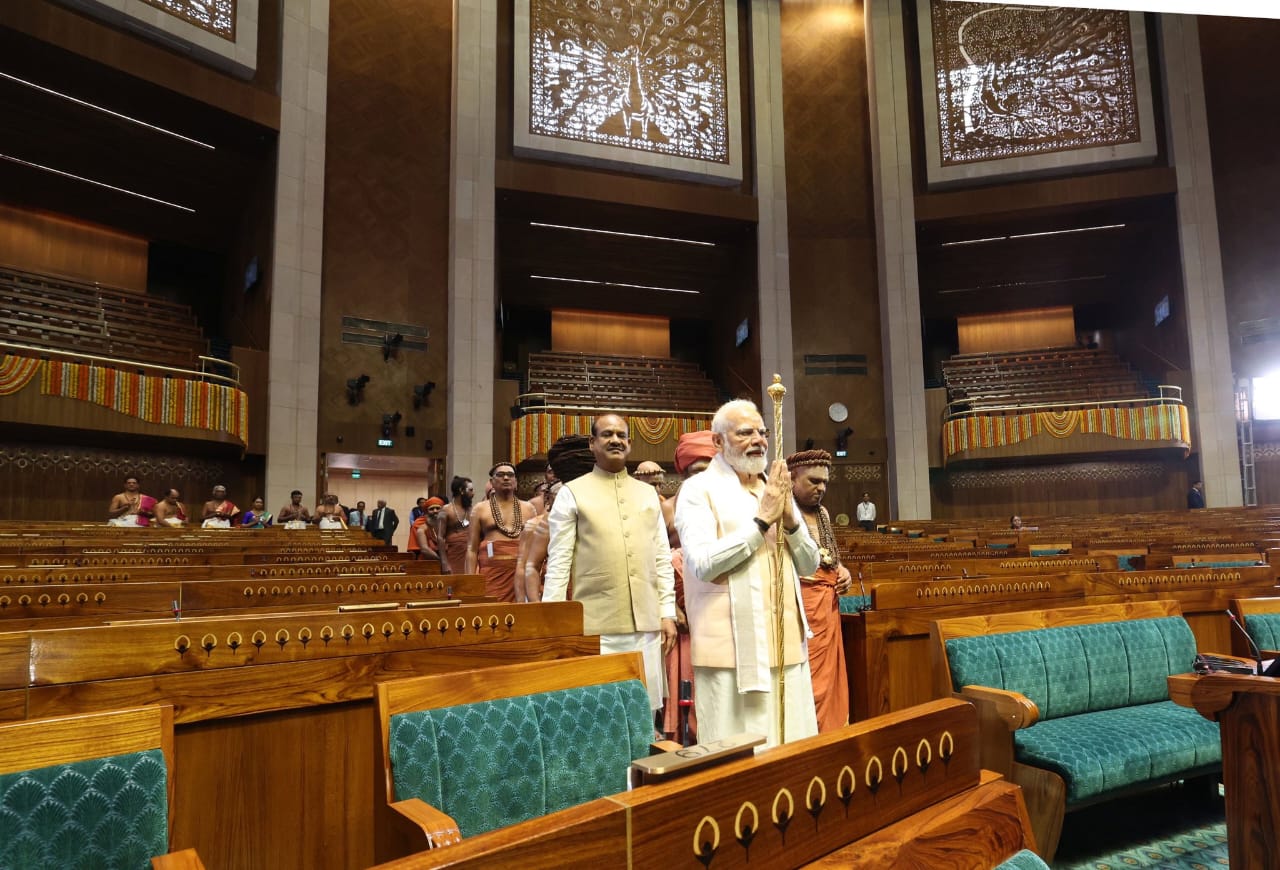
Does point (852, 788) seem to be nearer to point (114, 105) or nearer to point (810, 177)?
point (114, 105)

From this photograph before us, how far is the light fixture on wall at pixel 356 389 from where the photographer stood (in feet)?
44.2

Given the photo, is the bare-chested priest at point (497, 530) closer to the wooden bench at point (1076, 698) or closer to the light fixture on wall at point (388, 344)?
the wooden bench at point (1076, 698)

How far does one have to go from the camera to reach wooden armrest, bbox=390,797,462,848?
1369 mm

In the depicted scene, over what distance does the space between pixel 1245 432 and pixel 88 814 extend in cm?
1909

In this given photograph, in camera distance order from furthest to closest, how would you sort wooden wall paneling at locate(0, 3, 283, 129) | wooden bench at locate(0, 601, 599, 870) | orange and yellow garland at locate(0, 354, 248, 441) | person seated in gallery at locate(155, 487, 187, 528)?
wooden wall paneling at locate(0, 3, 283, 129) → orange and yellow garland at locate(0, 354, 248, 441) → person seated in gallery at locate(155, 487, 187, 528) → wooden bench at locate(0, 601, 599, 870)

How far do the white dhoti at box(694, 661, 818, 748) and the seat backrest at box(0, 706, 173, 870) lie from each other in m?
1.54

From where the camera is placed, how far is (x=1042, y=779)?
258cm

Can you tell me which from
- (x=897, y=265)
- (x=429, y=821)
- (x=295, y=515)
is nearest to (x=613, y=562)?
(x=429, y=821)

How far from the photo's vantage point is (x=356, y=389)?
13508mm

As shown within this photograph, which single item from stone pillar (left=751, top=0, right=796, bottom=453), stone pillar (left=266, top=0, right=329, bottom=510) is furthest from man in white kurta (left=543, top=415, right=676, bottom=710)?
stone pillar (left=751, top=0, right=796, bottom=453)

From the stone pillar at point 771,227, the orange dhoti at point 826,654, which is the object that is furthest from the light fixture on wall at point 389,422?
the orange dhoti at point 826,654

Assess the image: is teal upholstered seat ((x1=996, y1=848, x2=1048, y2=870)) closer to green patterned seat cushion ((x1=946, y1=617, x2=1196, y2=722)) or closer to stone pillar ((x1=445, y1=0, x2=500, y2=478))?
green patterned seat cushion ((x1=946, y1=617, x2=1196, y2=722))

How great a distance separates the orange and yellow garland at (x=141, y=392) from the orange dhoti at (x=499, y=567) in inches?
330

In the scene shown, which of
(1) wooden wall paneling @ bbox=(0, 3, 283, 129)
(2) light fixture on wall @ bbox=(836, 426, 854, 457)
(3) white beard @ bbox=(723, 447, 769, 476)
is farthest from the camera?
(2) light fixture on wall @ bbox=(836, 426, 854, 457)
